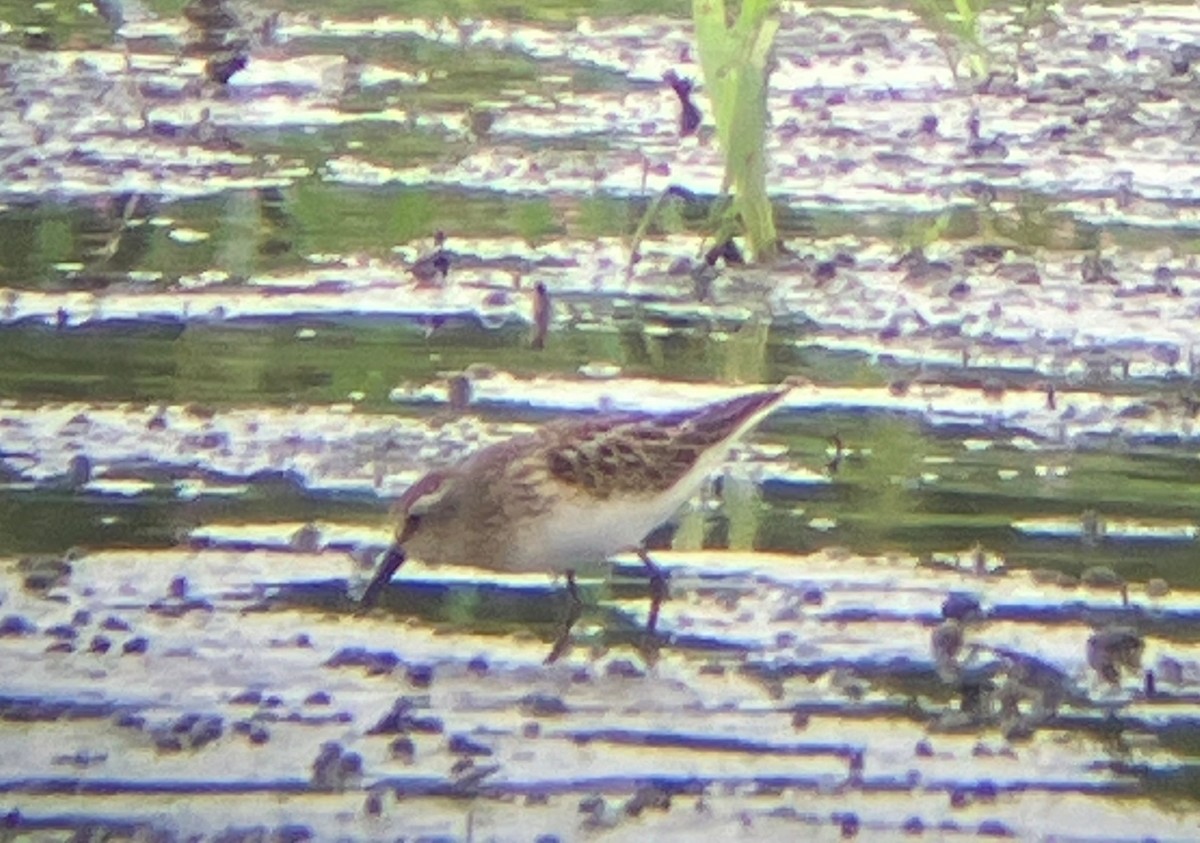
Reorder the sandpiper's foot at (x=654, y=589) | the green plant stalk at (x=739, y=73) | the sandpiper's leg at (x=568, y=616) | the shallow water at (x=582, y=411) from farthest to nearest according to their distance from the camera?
the green plant stalk at (x=739, y=73) → the sandpiper's foot at (x=654, y=589) → the sandpiper's leg at (x=568, y=616) → the shallow water at (x=582, y=411)

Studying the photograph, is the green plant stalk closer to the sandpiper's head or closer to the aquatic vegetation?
the aquatic vegetation

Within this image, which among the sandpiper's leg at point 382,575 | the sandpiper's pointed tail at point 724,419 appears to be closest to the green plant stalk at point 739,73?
the sandpiper's pointed tail at point 724,419

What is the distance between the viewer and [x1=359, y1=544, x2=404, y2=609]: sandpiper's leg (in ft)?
26.0

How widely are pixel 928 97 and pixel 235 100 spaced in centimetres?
321

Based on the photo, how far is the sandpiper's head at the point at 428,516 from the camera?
8008mm

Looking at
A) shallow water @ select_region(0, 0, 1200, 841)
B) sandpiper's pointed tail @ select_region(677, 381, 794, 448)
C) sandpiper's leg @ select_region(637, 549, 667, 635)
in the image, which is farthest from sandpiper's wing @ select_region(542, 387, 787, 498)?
shallow water @ select_region(0, 0, 1200, 841)

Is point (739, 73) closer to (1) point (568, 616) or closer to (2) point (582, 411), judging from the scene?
(2) point (582, 411)

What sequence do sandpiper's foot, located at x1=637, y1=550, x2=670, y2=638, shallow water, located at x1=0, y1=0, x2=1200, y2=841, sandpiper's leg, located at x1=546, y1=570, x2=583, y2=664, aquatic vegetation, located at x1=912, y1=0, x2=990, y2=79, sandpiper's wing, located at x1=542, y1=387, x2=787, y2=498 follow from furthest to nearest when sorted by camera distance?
aquatic vegetation, located at x1=912, y1=0, x2=990, y2=79 → sandpiper's wing, located at x1=542, y1=387, x2=787, y2=498 → sandpiper's foot, located at x1=637, y1=550, x2=670, y2=638 → sandpiper's leg, located at x1=546, y1=570, x2=583, y2=664 → shallow water, located at x1=0, y1=0, x2=1200, y2=841

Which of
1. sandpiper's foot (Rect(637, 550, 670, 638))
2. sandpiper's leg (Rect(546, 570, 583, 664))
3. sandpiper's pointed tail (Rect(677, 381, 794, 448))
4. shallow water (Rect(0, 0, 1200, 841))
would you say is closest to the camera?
shallow water (Rect(0, 0, 1200, 841))

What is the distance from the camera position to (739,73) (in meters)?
10.9

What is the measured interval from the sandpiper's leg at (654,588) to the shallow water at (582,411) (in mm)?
68

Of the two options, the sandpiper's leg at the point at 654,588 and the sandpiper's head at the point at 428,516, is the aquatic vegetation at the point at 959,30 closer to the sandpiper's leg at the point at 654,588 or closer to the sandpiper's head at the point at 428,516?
the sandpiper's leg at the point at 654,588

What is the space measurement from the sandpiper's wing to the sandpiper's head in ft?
0.89

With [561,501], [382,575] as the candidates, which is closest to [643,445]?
[561,501]
